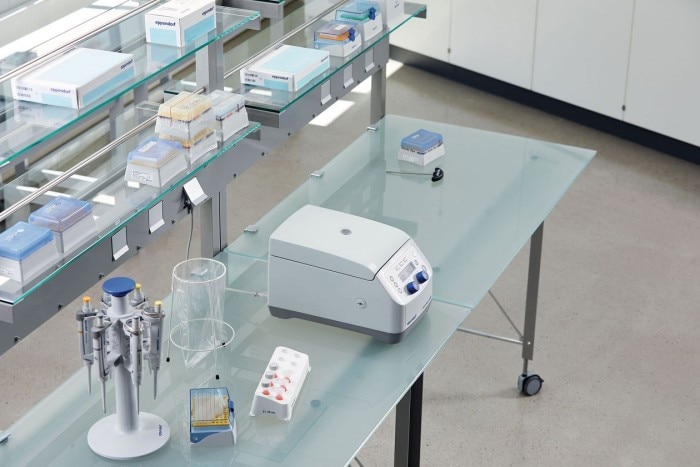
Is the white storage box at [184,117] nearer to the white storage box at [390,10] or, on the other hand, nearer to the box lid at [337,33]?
the box lid at [337,33]

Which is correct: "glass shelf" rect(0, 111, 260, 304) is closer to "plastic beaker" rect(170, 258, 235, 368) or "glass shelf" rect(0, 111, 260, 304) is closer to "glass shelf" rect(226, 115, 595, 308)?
"plastic beaker" rect(170, 258, 235, 368)

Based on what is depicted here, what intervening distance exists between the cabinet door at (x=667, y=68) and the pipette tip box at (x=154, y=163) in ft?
10.9

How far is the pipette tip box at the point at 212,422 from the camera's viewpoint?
224 cm

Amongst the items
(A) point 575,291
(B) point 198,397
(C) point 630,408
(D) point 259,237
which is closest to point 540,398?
(C) point 630,408

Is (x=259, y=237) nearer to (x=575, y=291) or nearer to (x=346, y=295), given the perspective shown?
(x=346, y=295)

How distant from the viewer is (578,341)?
4.11 m

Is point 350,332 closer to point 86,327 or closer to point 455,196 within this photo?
point 86,327

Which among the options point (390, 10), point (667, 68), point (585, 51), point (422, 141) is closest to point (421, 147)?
point (422, 141)

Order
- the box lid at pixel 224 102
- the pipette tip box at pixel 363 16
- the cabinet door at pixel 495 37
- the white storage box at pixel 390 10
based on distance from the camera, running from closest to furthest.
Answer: the box lid at pixel 224 102
the pipette tip box at pixel 363 16
the white storage box at pixel 390 10
the cabinet door at pixel 495 37

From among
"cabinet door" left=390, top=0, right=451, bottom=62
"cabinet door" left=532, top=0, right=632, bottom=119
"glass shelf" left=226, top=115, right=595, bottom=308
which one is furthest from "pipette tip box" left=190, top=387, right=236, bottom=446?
"cabinet door" left=390, top=0, right=451, bottom=62

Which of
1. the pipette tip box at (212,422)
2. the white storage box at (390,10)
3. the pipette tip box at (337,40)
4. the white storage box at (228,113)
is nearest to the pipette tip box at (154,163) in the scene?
the white storage box at (228,113)

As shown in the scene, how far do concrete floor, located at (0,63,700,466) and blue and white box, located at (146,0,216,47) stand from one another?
1570mm

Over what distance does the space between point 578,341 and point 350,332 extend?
1694 millimetres

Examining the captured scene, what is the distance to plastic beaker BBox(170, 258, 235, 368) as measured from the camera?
2584 mm
